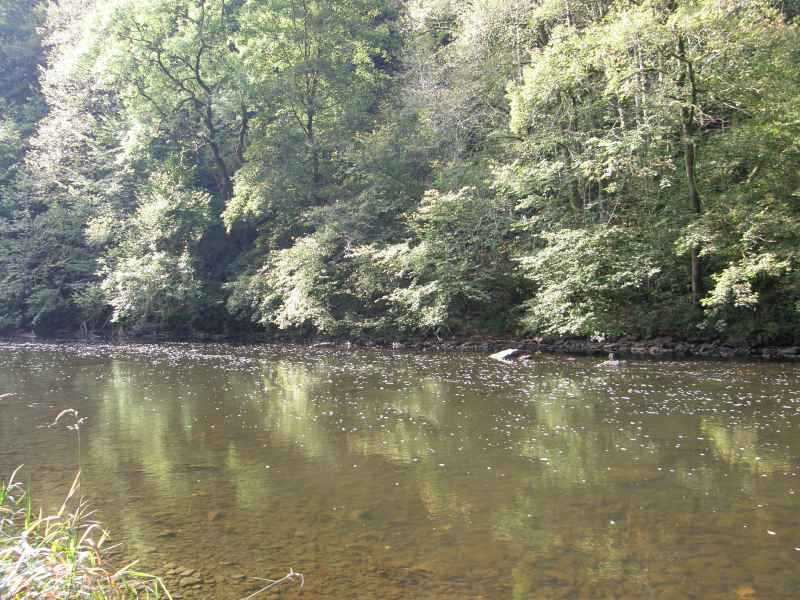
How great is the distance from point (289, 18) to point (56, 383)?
19.2m

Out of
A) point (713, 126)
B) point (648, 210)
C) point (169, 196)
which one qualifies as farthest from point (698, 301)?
point (169, 196)

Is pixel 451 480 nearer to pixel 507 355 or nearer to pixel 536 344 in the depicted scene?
pixel 507 355

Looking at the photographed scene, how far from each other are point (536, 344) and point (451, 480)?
556 inches

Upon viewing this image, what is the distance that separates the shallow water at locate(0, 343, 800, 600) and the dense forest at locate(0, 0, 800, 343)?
15.8 feet

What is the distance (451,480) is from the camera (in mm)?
7180

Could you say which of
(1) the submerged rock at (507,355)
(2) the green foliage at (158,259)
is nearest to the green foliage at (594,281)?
(1) the submerged rock at (507,355)

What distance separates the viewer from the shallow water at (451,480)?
4855mm

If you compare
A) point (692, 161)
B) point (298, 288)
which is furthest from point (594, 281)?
point (298, 288)

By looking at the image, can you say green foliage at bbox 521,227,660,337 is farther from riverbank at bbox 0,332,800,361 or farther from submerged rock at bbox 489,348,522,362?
submerged rock at bbox 489,348,522,362

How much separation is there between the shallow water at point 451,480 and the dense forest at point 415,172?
482cm

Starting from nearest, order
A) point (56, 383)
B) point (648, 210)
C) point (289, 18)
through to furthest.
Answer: point (56, 383), point (648, 210), point (289, 18)

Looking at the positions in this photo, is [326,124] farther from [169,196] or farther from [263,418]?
[263,418]

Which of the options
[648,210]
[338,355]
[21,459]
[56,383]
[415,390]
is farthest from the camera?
[338,355]

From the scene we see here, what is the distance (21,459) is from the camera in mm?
8125
